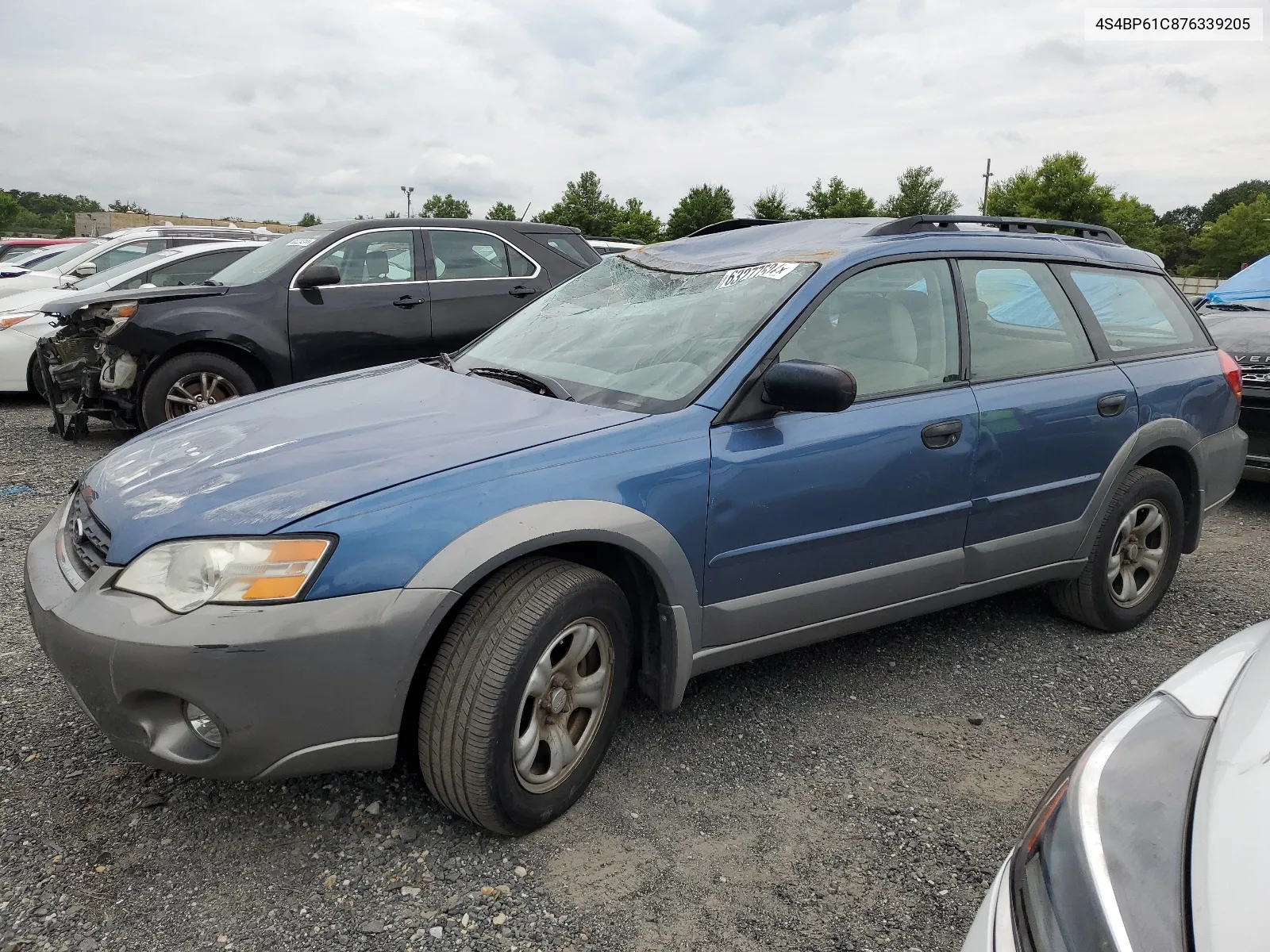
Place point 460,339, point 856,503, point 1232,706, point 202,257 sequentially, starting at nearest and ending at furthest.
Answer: point 1232,706
point 856,503
point 460,339
point 202,257

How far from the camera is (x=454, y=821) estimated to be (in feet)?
8.28

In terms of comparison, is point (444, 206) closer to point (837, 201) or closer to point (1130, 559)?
point (837, 201)

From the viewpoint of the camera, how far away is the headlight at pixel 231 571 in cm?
210

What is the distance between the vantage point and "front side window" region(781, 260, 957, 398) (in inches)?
119

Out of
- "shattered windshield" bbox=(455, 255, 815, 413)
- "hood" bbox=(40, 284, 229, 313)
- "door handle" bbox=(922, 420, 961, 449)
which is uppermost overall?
"hood" bbox=(40, 284, 229, 313)

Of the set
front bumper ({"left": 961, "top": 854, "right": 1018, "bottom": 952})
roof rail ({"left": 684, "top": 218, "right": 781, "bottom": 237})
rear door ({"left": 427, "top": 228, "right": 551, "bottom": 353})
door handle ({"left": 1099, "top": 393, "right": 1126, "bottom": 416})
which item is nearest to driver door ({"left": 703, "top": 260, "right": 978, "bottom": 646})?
door handle ({"left": 1099, "top": 393, "right": 1126, "bottom": 416})

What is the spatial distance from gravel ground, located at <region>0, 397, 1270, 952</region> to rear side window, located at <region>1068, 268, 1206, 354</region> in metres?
1.36

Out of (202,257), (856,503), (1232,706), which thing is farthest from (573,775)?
(202,257)

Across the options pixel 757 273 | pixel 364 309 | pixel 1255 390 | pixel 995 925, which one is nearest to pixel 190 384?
pixel 364 309

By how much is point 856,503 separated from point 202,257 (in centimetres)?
752

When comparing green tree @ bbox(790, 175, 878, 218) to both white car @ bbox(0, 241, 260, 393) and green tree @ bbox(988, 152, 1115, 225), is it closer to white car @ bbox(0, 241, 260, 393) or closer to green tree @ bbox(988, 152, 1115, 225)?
green tree @ bbox(988, 152, 1115, 225)

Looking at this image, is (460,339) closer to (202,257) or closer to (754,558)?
(202,257)

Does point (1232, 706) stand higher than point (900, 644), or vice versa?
point (1232, 706)

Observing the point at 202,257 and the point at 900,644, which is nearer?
the point at 900,644
